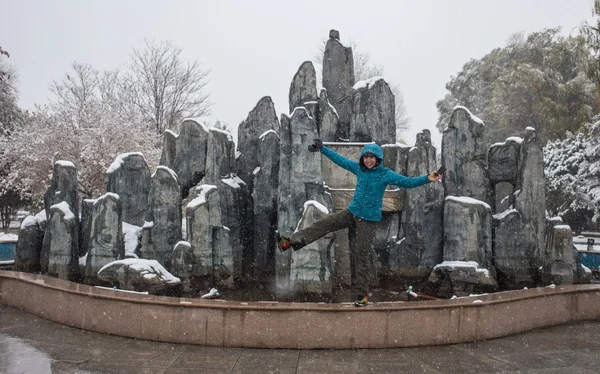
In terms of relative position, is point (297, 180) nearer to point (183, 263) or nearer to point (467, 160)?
point (183, 263)

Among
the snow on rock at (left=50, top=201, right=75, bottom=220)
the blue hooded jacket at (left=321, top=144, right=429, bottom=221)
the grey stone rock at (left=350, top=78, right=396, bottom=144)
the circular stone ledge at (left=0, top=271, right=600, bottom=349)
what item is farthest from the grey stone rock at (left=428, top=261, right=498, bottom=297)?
the snow on rock at (left=50, top=201, right=75, bottom=220)

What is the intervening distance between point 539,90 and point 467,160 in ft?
85.6

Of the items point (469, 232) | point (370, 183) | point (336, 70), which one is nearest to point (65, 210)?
point (370, 183)

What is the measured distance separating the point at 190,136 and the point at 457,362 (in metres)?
6.86

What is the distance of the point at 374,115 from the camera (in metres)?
10.6

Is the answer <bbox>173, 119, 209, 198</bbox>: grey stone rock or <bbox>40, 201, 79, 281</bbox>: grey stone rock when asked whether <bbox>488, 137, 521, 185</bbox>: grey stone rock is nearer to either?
<bbox>173, 119, 209, 198</bbox>: grey stone rock

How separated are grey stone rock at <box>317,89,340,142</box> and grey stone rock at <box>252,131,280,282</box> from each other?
4.91 feet

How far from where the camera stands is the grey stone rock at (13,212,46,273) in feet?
30.6

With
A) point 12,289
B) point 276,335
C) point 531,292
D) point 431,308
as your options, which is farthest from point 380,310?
point 12,289

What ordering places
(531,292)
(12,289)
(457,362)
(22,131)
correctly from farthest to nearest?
(22,131) → (12,289) → (531,292) → (457,362)

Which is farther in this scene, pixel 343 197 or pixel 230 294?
pixel 343 197

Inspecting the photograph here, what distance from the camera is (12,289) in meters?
6.90

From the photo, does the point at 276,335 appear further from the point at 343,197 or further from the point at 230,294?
the point at 343,197

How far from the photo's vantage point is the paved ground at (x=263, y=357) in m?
4.53
